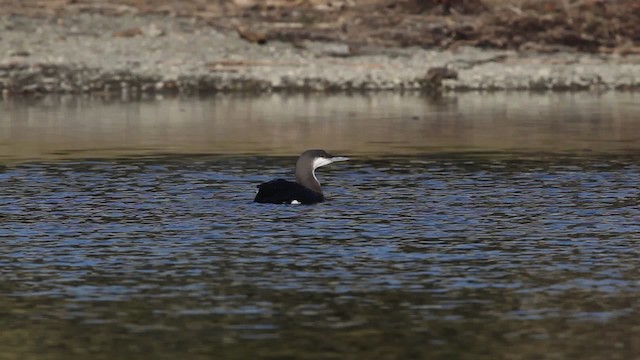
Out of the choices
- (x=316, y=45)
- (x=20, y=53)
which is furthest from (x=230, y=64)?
(x=20, y=53)

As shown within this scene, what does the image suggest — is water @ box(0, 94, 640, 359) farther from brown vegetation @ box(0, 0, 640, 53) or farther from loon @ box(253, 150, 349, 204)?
brown vegetation @ box(0, 0, 640, 53)

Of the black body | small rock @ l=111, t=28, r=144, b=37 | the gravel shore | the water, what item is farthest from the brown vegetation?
the black body

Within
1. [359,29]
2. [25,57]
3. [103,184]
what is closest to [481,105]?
[359,29]

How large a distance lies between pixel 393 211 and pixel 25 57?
22.3 meters

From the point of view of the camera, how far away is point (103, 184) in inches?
915

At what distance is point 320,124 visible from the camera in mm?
33562

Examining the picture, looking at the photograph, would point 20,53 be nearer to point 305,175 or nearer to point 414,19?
point 414,19

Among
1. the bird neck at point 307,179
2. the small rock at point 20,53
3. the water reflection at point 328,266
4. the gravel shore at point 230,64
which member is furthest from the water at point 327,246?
the small rock at point 20,53

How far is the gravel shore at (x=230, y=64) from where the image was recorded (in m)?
40.4

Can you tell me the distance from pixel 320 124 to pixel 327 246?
16.7 m

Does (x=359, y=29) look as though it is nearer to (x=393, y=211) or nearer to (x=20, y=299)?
(x=393, y=211)

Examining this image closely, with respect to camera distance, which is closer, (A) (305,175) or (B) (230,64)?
(A) (305,175)

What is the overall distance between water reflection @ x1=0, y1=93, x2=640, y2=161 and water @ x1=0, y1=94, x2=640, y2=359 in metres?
0.17

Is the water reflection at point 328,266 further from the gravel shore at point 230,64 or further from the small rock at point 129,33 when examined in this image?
the small rock at point 129,33
